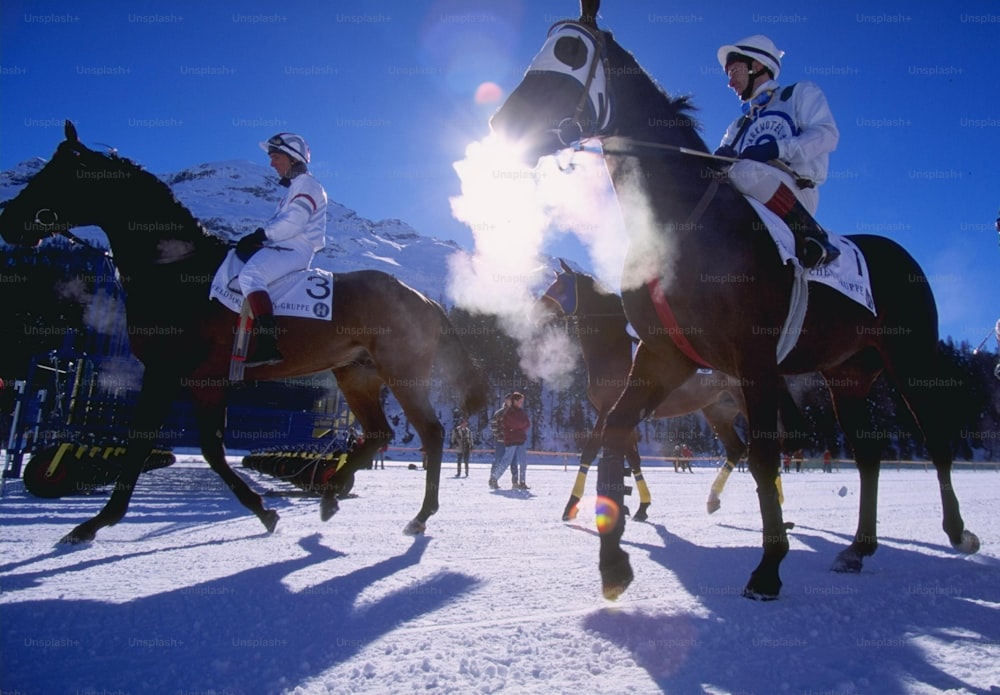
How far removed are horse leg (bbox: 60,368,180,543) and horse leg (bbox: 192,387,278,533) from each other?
0.30 m

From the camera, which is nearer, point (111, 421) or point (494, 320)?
point (111, 421)

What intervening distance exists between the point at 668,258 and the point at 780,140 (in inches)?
43.4

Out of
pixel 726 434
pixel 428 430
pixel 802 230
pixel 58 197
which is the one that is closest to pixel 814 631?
pixel 802 230

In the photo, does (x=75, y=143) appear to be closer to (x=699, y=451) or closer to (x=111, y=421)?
(x=111, y=421)

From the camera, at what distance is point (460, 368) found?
6785mm

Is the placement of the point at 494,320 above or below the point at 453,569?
above

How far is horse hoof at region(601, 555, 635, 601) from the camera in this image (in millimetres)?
2645

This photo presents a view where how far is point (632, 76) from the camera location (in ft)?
12.3

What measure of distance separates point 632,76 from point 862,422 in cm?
384

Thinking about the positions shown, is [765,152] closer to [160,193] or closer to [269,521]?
[269,521]

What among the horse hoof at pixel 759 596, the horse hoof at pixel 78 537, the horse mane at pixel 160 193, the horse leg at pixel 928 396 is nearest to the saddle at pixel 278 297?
the horse mane at pixel 160 193

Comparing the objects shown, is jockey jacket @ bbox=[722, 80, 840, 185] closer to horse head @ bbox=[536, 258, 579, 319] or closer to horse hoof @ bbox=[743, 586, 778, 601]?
horse hoof @ bbox=[743, 586, 778, 601]

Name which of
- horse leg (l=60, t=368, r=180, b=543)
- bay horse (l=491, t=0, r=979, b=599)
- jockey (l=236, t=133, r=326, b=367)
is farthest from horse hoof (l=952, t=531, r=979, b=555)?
horse leg (l=60, t=368, r=180, b=543)

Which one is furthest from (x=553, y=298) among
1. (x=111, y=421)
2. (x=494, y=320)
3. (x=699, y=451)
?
(x=699, y=451)
